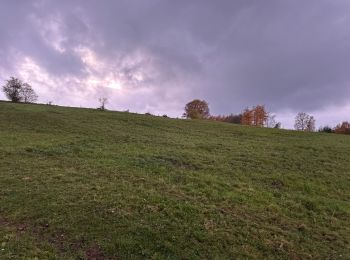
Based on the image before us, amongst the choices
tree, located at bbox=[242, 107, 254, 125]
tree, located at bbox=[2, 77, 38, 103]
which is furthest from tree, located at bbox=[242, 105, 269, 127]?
tree, located at bbox=[2, 77, 38, 103]

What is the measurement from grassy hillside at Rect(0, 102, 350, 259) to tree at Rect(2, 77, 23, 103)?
4174cm

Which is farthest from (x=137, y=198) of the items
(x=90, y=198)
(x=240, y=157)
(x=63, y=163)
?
(x=240, y=157)

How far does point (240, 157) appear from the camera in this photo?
77.4 feet

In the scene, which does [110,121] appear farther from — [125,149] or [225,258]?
[225,258]

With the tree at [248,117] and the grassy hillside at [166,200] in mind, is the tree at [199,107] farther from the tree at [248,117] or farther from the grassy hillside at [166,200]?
the grassy hillside at [166,200]

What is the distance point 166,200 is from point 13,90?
59.6 metres

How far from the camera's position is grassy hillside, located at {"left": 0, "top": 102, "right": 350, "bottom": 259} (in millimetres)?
10695

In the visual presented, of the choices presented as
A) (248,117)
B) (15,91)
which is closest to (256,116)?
(248,117)

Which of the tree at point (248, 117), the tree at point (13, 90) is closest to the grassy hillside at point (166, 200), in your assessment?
the tree at point (13, 90)

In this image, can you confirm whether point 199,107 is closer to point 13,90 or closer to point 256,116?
point 256,116

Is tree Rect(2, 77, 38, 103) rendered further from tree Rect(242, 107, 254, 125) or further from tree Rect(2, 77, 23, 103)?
tree Rect(242, 107, 254, 125)

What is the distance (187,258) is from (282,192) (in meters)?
8.60

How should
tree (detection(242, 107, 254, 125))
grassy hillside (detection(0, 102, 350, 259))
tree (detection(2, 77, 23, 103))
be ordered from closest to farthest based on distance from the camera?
grassy hillside (detection(0, 102, 350, 259)), tree (detection(2, 77, 23, 103)), tree (detection(242, 107, 254, 125))

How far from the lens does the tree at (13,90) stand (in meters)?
64.8
